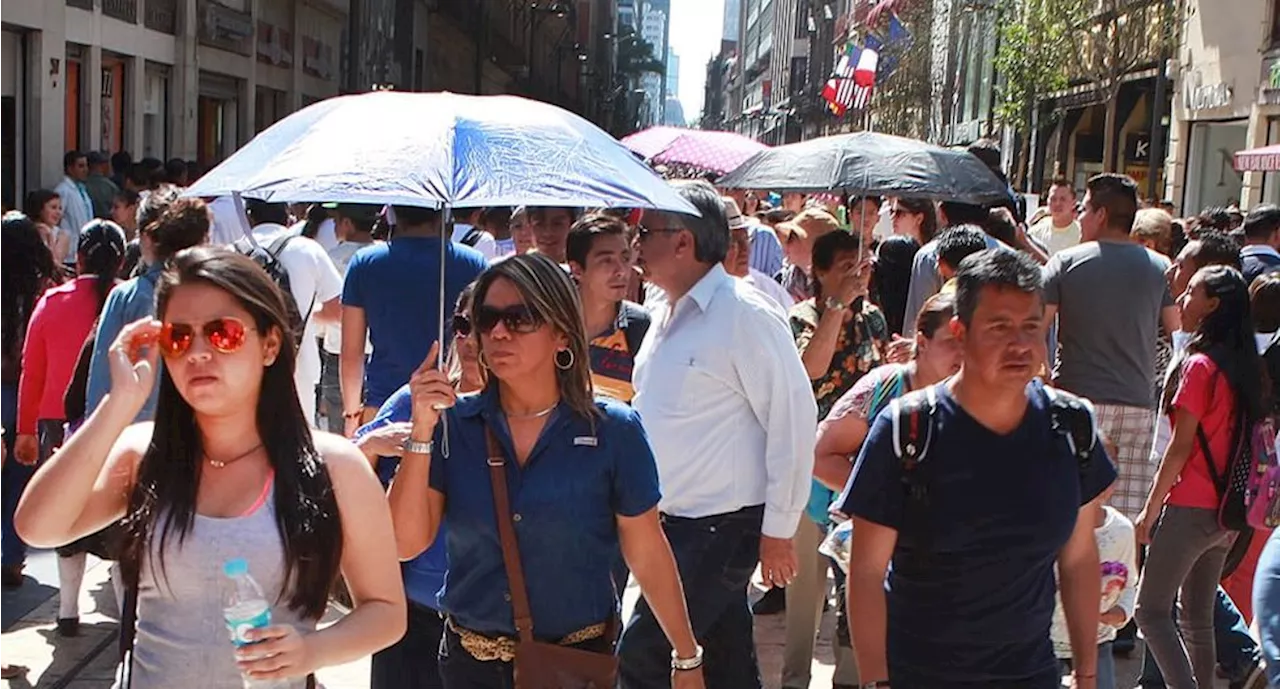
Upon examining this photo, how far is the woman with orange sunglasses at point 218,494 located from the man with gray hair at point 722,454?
5.85 ft

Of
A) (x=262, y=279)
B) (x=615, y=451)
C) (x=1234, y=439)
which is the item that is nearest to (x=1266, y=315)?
(x=1234, y=439)

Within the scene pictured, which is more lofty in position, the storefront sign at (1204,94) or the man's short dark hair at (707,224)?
the storefront sign at (1204,94)

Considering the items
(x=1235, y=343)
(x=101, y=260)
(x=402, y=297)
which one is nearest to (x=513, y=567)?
(x=402, y=297)

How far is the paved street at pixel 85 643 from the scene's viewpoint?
19.3 ft

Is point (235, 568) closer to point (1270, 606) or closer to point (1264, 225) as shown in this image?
point (1270, 606)

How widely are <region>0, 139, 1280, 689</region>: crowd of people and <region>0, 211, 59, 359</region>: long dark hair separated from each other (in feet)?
0.04

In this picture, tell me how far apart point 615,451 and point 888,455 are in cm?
65

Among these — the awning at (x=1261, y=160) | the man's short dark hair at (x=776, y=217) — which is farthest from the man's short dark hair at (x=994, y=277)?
the awning at (x=1261, y=160)

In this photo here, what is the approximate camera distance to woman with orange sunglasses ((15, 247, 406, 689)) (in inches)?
107

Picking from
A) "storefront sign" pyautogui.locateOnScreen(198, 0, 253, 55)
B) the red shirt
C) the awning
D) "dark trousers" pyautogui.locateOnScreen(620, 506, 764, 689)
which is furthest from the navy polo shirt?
"storefront sign" pyautogui.locateOnScreen(198, 0, 253, 55)

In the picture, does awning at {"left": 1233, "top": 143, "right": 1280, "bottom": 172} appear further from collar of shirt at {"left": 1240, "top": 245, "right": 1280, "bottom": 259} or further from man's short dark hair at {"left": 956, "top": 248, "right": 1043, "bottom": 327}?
man's short dark hair at {"left": 956, "top": 248, "right": 1043, "bottom": 327}

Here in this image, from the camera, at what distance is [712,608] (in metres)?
A: 4.66

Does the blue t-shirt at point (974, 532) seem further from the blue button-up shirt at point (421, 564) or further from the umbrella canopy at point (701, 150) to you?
the umbrella canopy at point (701, 150)

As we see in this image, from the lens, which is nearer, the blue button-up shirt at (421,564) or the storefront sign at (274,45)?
the blue button-up shirt at (421,564)
